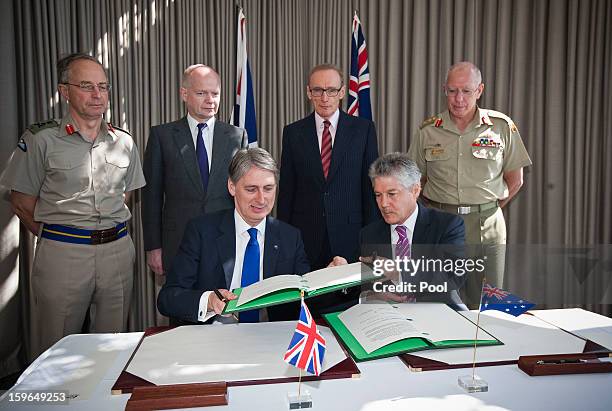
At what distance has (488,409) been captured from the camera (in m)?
1.24

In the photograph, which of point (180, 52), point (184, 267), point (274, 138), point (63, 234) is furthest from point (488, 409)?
point (180, 52)

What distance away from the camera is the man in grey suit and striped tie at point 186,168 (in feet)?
9.71

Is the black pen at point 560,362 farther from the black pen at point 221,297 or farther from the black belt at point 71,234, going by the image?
the black belt at point 71,234

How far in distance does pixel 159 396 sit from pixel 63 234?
5.70 feet

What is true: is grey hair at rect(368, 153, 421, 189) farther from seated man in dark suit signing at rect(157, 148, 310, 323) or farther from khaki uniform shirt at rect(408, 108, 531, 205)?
khaki uniform shirt at rect(408, 108, 531, 205)

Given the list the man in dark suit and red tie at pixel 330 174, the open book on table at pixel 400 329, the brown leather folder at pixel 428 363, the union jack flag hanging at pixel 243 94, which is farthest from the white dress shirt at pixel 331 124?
the brown leather folder at pixel 428 363

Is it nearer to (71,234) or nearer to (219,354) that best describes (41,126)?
(71,234)

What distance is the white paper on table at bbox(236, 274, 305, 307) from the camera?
1595mm

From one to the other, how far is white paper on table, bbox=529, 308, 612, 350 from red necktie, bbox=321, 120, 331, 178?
146 centimetres

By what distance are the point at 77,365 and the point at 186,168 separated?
5.21 feet

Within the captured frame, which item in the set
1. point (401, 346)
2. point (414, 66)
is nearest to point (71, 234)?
point (401, 346)

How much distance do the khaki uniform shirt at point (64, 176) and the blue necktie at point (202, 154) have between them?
19.5 inches

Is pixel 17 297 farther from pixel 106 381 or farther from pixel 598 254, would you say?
pixel 598 254

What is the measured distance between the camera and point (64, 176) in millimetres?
2680
